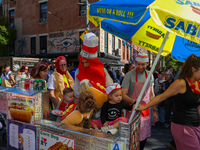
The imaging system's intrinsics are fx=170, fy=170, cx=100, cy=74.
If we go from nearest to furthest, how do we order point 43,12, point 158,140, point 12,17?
point 158,140 → point 43,12 → point 12,17

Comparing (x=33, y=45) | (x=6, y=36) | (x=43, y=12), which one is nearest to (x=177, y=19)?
(x=43, y=12)

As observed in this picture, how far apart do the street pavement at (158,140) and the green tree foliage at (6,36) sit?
17.8 metres

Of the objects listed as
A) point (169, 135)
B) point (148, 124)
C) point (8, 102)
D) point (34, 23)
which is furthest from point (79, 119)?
point (34, 23)

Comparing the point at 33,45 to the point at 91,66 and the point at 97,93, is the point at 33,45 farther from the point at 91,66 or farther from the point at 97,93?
the point at 97,93

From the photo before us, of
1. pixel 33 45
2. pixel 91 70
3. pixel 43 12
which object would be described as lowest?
pixel 33 45

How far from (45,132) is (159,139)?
12.4ft

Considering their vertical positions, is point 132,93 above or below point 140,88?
below

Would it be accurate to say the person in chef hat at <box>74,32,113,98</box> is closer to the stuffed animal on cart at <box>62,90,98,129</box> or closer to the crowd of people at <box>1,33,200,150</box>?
the crowd of people at <box>1,33,200,150</box>

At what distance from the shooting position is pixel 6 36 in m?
20.0

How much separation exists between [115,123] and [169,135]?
12.0 feet

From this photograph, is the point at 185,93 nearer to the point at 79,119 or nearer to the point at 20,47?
the point at 79,119

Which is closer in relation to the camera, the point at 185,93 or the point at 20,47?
the point at 185,93

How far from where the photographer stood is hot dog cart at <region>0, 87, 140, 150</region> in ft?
5.57

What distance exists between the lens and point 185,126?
2.35 metres
